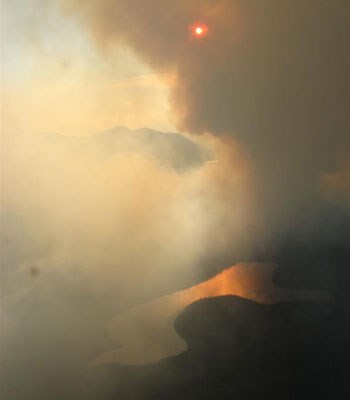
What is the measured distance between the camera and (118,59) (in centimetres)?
197

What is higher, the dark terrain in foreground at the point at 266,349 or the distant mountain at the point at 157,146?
the distant mountain at the point at 157,146

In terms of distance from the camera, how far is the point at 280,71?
196cm

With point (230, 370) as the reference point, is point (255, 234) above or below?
above

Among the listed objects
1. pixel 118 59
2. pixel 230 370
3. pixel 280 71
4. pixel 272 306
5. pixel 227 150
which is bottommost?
pixel 230 370

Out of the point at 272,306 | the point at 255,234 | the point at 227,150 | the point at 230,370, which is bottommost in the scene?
the point at 230,370

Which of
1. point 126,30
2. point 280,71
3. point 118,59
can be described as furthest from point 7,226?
point 280,71

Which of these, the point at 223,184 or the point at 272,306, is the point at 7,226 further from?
the point at 272,306

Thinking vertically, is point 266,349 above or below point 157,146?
below

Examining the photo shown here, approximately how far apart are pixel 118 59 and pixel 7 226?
88cm

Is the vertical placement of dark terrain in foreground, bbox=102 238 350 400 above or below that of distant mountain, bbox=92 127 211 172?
below

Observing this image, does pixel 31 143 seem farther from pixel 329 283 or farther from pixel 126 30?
pixel 329 283

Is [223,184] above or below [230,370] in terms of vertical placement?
above

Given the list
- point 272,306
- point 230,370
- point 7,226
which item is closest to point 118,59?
point 7,226

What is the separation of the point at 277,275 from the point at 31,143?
4.00 feet
